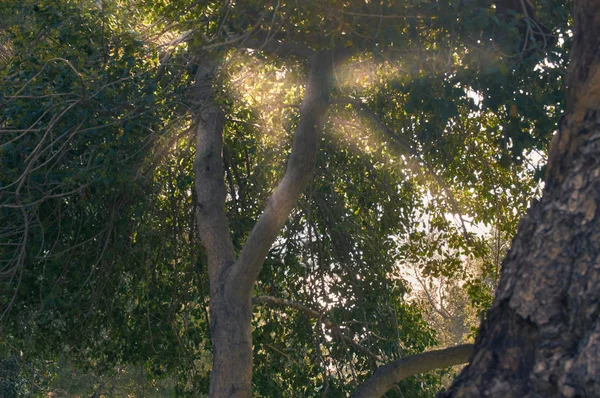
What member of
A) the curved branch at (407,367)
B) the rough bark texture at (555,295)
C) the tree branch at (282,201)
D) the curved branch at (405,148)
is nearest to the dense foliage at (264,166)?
the curved branch at (405,148)

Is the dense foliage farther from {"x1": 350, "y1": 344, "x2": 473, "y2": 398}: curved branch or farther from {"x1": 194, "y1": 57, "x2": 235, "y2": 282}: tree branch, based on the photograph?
{"x1": 350, "y1": 344, "x2": 473, "y2": 398}: curved branch

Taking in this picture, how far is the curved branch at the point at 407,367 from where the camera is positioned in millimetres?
5227

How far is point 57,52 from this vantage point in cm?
587

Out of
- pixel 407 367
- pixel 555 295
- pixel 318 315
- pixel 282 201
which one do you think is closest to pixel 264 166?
pixel 282 201

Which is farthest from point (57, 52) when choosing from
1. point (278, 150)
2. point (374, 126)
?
point (374, 126)

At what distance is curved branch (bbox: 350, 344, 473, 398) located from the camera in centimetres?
523

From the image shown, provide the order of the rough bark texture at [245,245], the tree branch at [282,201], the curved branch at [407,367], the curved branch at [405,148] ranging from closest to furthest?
the curved branch at [407,367]
the rough bark texture at [245,245]
the tree branch at [282,201]
the curved branch at [405,148]

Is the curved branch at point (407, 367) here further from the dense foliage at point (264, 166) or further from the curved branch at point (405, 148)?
the curved branch at point (405, 148)

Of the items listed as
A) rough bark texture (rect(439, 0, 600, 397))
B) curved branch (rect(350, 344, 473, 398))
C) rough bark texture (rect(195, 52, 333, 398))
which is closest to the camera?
rough bark texture (rect(439, 0, 600, 397))

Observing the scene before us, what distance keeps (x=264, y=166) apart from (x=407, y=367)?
2.45m

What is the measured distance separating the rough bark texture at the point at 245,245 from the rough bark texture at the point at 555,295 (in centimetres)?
374

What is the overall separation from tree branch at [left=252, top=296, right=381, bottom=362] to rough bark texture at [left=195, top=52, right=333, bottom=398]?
28cm

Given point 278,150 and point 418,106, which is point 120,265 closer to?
point 278,150

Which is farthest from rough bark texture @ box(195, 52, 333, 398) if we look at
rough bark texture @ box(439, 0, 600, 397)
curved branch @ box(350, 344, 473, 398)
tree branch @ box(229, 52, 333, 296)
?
rough bark texture @ box(439, 0, 600, 397)
